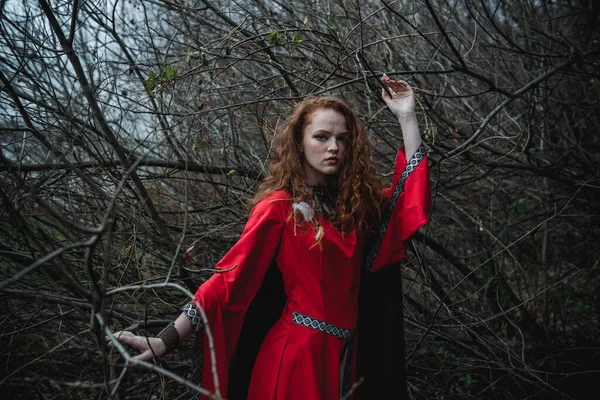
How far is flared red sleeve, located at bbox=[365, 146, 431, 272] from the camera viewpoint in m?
2.16

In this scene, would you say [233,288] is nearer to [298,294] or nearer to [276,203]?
[298,294]

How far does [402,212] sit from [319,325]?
621mm

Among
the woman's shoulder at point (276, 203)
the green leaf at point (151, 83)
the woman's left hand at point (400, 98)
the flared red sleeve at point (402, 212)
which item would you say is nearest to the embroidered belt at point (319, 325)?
the flared red sleeve at point (402, 212)

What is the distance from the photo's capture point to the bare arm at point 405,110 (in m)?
2.25

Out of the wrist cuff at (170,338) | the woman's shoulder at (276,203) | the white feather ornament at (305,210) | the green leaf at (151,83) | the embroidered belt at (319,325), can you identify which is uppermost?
the green leaf at (151,83)

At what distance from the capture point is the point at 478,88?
4.69 metres

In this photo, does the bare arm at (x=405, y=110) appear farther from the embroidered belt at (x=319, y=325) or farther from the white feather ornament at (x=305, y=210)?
the embroidered belt at (x=319, y=325)

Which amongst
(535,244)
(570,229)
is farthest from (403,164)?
(570,229)

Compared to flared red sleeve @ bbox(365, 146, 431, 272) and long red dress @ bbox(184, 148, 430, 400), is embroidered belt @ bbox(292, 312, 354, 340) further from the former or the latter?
flared red sleeve @ bbox(365, 146, 431, 272)

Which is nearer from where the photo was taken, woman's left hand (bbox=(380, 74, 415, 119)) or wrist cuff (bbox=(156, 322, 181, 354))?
wrist cuff (bbox=(156, 322, 181, 354))

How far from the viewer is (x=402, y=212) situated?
2.24m

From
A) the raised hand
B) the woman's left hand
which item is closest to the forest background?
the woman's left hand

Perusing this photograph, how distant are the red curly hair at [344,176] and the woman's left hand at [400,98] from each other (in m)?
0.19

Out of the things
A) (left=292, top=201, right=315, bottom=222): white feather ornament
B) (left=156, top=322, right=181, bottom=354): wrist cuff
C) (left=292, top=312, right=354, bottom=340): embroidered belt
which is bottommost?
(left=292, top=312, right=354, bottom=340): embroidered belt
